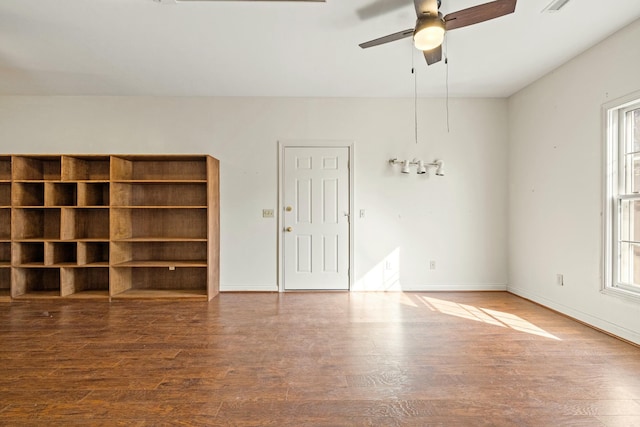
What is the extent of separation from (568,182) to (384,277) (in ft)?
7.92

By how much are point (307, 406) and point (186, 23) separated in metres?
3.04

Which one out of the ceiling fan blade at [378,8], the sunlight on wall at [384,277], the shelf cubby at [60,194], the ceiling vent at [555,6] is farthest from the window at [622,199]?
the shelf cubby at [60,194]

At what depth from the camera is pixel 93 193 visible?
15.2 feet

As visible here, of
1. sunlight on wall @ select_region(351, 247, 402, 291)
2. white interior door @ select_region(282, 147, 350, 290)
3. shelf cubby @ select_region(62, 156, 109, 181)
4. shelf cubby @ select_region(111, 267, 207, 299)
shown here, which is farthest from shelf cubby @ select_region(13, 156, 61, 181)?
sunlight on wall @ select_region(351, 247, 402, 291)

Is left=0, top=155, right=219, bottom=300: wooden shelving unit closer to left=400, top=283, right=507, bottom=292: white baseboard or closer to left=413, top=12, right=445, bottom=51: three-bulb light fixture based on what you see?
left=400, top=283, right=507, bottom=292: white baseboard

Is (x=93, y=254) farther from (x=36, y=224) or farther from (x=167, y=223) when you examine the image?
(x=167, y=223)

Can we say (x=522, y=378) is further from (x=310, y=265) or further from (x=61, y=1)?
(x=61, y=1)

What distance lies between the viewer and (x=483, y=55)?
11.6 ft

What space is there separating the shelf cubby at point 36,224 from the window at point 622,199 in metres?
6.25

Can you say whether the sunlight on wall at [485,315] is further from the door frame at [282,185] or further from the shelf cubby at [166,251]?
the shelf cubby at [166,251]

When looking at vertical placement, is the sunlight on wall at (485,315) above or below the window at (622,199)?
below

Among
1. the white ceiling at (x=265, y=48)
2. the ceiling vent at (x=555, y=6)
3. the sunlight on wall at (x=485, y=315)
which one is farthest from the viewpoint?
the sunlight on wall at (x=485, y=315)

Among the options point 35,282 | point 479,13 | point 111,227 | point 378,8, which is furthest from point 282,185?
point 35,282

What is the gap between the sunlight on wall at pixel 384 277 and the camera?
4859 mm
